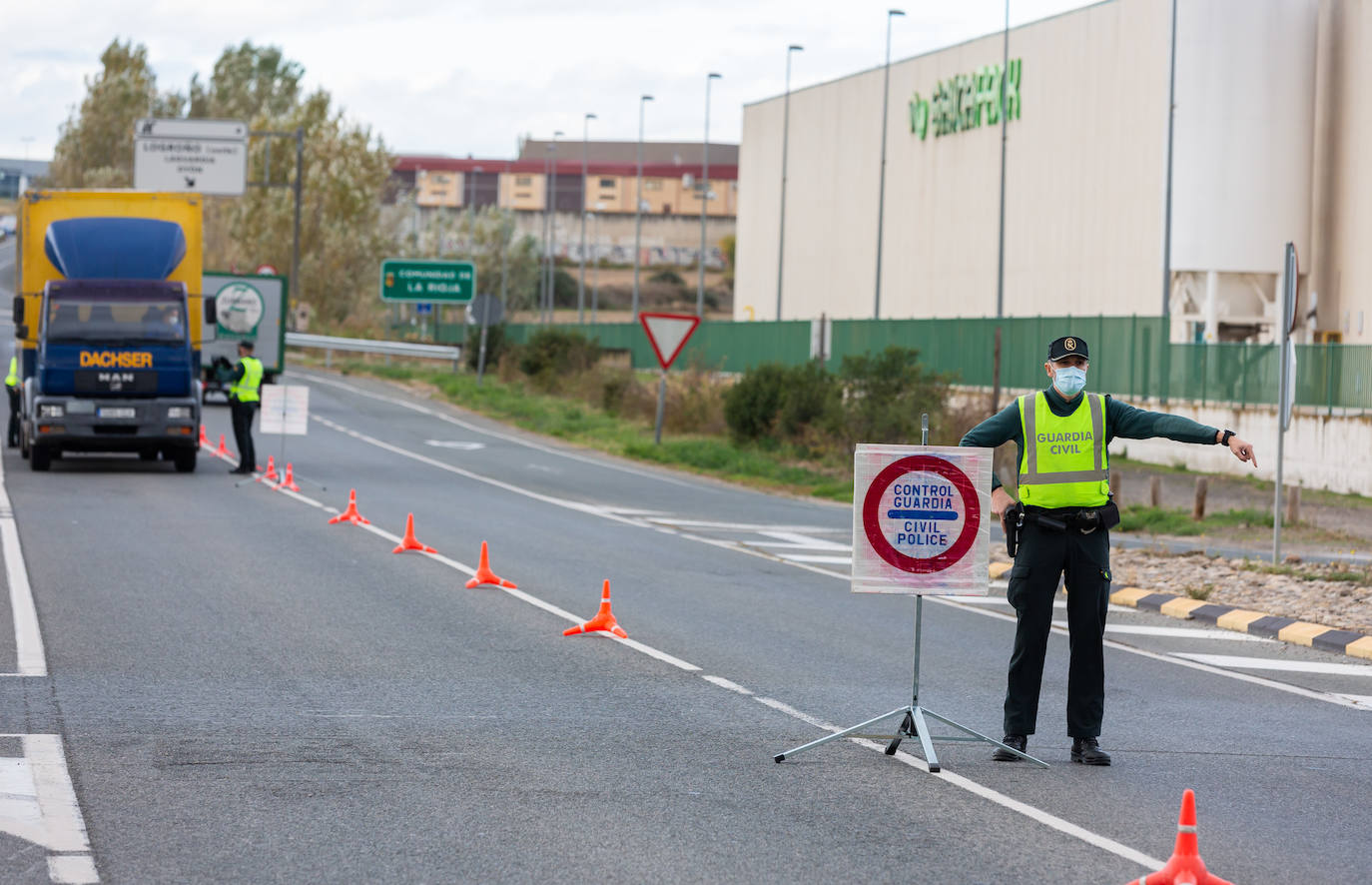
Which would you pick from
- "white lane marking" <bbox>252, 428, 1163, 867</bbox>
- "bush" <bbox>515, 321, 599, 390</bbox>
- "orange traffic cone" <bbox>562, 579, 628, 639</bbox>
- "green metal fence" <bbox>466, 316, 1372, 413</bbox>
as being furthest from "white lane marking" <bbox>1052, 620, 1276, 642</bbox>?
"bush" <bbox>515, 321, 599, 390</bbox>

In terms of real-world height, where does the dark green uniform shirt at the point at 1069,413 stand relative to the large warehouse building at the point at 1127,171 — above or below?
below

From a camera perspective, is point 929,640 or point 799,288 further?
point 799,288

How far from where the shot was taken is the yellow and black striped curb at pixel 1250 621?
12852 millimetres

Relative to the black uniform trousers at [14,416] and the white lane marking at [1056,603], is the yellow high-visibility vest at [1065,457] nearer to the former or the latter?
the white lane marking at [1056,603]

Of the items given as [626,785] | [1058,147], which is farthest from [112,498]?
[1058,147]

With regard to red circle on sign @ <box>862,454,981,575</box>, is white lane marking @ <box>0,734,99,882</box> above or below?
below

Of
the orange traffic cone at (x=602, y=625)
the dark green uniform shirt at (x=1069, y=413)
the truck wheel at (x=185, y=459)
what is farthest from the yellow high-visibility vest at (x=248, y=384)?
the dark green uniform shirt at (x=1069, y=413)

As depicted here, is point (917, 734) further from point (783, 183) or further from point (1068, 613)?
point (783, 183)

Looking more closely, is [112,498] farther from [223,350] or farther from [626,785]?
[223,350]

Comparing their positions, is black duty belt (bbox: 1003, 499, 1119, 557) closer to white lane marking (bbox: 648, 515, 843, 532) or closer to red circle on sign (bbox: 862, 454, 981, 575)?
red circle on sign (bbox: 862, 454, 981, 575)

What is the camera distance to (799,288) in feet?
235

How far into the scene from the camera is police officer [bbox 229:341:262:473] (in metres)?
25.2

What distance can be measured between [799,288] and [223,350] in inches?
1282

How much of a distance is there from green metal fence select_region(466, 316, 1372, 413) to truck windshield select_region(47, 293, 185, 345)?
41.8 feet
